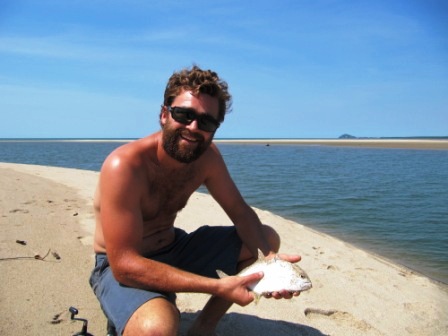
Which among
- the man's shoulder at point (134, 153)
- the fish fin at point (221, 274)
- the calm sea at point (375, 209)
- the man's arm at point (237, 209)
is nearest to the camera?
the man's shoulder at point (134, 153)

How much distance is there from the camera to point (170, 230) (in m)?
3.33

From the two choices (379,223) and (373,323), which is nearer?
(373,323)

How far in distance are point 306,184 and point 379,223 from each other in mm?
6779

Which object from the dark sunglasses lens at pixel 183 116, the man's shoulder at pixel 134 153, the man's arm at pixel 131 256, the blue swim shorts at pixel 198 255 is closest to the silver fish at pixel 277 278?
the man's arm at pixel 131 256

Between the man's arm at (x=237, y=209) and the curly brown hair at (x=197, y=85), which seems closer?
the curly brown hair at (x=197, y=85)

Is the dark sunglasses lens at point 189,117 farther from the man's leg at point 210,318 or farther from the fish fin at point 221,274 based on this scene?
the man's leg at point 210,318

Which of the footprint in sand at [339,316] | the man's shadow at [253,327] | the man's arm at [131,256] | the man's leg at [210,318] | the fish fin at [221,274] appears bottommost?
the footprint in sand at [339,316]

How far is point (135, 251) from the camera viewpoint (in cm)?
260

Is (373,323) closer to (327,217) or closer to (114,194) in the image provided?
(114,194)

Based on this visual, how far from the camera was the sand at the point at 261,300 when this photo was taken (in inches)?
135

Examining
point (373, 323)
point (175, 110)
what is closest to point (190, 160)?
point (175, 110)

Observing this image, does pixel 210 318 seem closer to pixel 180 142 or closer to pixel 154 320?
pixel 154 320

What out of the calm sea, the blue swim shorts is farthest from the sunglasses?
the calm sea

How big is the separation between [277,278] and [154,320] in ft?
2.93
